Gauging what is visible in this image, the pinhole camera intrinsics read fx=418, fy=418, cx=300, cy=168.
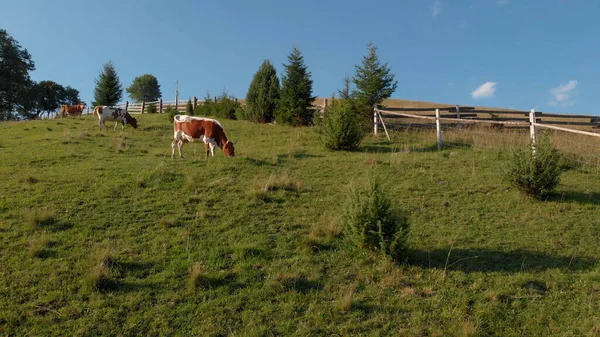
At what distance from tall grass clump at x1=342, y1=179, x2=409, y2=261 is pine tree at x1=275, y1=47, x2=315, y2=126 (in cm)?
1512

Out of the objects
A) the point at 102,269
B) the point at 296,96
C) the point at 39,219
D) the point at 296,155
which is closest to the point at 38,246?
the point at 39,219

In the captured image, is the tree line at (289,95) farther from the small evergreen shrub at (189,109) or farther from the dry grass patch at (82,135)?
the dry grass patch at (82,135)

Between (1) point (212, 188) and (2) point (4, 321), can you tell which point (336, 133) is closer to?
(1) point (212, 188)

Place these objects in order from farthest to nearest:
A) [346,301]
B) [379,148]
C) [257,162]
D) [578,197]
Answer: [379,148] < [257,162] < [578,197] < [346,301]

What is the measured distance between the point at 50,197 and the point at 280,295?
6.05 meters

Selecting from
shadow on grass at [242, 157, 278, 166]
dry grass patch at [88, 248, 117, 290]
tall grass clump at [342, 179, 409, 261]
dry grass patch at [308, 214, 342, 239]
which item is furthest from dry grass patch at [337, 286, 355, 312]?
shadow on grass at [242, 157, 278, 166]

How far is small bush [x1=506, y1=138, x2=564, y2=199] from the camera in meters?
8.83

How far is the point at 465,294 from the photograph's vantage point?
5500mm

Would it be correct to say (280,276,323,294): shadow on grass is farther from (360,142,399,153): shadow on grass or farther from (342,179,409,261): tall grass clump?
(360,142,399,153): shadow on grass

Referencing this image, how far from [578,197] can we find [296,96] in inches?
579

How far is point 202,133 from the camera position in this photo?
46.8 ft

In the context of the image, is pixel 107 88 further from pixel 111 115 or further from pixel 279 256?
pixel 279 256

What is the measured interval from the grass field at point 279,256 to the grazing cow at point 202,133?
8.12ft

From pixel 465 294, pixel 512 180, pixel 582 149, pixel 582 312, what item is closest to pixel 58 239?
pixel 465 294
